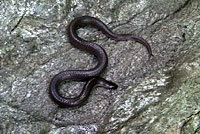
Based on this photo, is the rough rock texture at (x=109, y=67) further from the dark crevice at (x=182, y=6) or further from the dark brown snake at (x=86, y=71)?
the dark brown snake at (x=86, y=71)

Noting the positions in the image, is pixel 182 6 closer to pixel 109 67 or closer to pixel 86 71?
pixel 109 67

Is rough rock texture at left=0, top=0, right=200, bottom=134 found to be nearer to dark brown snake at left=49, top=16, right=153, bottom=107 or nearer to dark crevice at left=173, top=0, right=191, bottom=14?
dark crevice at left=173, top=0, right=191, bottom=14

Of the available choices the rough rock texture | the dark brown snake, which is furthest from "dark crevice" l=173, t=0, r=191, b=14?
the dark brown snake

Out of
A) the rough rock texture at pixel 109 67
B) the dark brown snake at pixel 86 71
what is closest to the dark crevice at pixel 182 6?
the rough rock texture at pixel 109 67

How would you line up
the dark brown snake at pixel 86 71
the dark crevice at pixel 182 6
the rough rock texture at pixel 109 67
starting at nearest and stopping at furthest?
the rough rock texture at pixel 109 67 → the dark brown snake at pixel 86 71 → the dark crevice at pixel 182 6

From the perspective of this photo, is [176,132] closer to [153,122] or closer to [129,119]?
[153,122]

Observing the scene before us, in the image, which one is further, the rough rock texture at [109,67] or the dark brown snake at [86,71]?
the dark brown snake at [86,71]

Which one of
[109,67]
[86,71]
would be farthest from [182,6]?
[86,71]
